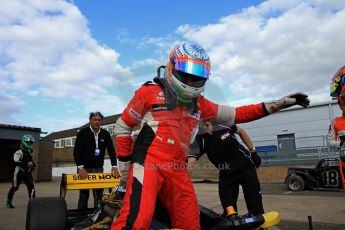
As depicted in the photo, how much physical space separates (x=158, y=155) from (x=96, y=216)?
52.0 inches

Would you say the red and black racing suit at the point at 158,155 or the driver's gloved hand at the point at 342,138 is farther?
the driver's gloved hand at the point at 342,138

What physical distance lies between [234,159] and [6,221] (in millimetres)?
4828

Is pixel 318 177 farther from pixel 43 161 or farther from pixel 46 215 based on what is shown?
pixel 43 161

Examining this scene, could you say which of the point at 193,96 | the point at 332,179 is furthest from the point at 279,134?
the point at 193,96

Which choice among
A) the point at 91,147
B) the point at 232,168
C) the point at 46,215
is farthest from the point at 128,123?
the point at 91,147

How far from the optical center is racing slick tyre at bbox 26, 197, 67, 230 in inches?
144

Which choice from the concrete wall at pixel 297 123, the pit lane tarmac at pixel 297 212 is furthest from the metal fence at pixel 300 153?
the pit lane tarmac at pixel 297 212

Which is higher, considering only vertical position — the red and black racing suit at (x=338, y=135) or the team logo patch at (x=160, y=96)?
the team logo patch at (x=160, y=96)

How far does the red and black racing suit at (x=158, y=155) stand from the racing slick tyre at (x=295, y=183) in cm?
1006

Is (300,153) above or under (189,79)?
under

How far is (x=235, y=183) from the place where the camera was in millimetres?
4758

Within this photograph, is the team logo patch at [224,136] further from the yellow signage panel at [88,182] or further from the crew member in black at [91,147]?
the crew member in black at [91,147]

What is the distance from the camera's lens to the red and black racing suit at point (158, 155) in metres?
2.79

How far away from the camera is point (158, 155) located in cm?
291
